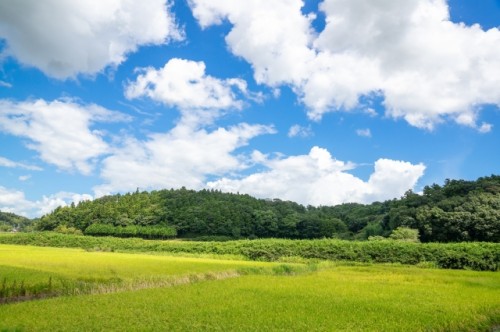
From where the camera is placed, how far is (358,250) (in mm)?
47531

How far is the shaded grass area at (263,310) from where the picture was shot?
12.3 m

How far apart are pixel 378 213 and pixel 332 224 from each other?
11.8 metres

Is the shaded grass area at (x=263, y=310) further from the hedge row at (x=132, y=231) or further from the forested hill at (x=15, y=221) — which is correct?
the forested hill at (x=15, y=221)

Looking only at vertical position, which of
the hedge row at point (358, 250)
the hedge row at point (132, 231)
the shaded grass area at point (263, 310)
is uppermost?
the hedge row at point (132, 231)

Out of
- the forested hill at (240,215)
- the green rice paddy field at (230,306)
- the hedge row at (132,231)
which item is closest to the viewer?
the green rice paddy field at (230,306)

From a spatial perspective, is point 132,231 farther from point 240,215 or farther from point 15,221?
point 15,221

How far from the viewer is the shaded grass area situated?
1230 centimetres

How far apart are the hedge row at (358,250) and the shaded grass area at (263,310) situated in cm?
2269

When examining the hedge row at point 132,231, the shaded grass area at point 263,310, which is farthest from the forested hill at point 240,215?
the shaded grass area at point 263,310

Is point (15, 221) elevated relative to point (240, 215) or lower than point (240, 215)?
elevated

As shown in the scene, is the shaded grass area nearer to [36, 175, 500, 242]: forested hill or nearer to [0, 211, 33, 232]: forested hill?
[36, 175, 500, 242]: forested hill

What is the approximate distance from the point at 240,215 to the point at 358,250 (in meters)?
56.6

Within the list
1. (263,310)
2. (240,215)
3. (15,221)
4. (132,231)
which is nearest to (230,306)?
(263,310)

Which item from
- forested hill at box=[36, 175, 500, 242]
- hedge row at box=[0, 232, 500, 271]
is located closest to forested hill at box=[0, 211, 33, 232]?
forested hill at box=[36, 175, 500, 242]
